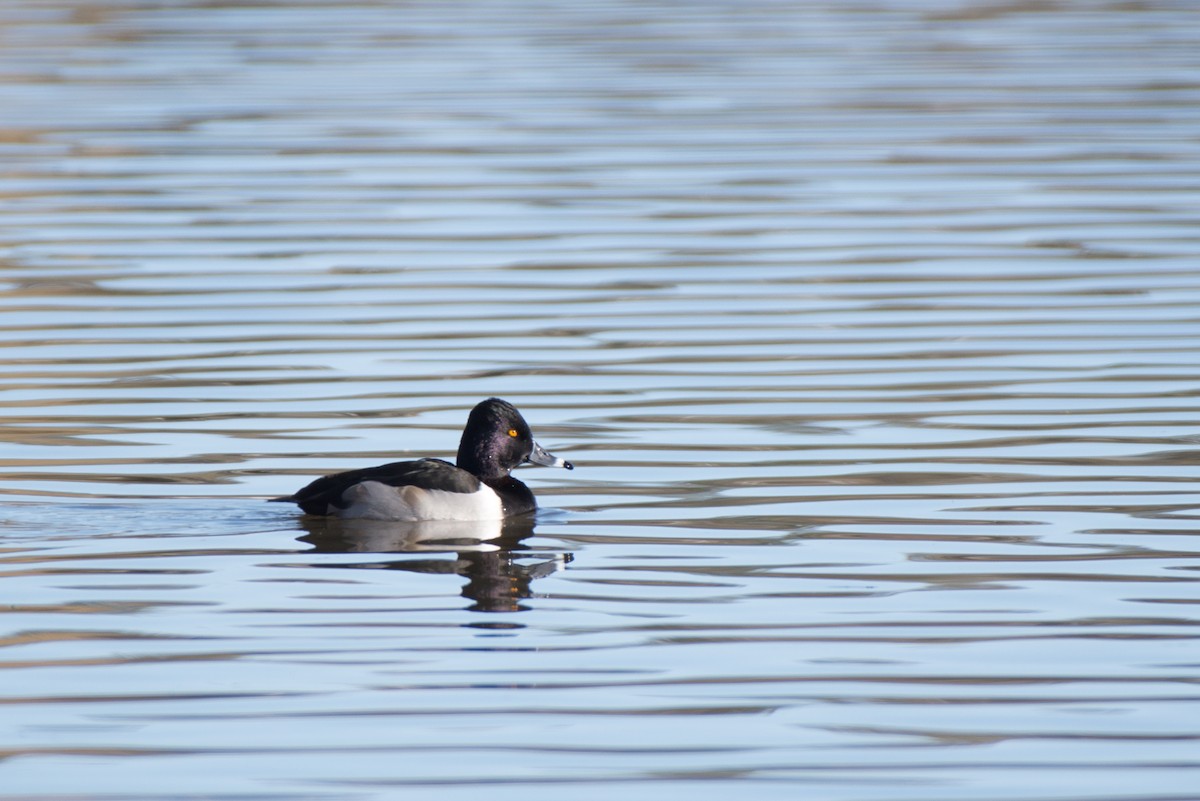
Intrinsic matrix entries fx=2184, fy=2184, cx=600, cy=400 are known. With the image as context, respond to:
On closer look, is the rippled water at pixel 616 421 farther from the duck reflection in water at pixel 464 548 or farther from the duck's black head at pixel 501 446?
the duck's black head at pixel 501 446

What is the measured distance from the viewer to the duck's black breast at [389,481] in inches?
337

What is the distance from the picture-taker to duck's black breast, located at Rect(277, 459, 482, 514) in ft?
28.1

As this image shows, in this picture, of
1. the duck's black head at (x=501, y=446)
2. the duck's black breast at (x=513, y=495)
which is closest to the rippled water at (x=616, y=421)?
the duck's black breast at (x=513, y=495)

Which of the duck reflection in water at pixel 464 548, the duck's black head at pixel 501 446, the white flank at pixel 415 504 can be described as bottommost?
the duck reflection in water at pixel 464 548

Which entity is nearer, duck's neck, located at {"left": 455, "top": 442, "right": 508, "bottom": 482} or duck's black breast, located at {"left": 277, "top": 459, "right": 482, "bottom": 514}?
duck's black breast, located at {"left": 277, "top": 459, "right": 482, "bottom": 514}

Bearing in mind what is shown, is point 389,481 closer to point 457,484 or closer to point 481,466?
point 457,484

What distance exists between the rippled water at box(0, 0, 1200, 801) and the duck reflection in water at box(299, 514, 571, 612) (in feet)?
0.10

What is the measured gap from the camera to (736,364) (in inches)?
445

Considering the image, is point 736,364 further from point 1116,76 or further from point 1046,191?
point 1116,76

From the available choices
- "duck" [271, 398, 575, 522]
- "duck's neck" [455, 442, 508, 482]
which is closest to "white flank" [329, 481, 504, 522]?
"duck" [271, 398, 575, 522]

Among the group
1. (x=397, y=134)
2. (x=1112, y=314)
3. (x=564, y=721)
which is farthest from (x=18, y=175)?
(x=564, y=721)

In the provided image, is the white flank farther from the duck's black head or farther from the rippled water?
the duck's black head

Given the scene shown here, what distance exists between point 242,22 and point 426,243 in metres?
12.0

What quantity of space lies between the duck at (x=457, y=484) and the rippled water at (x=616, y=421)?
125 millimetres
